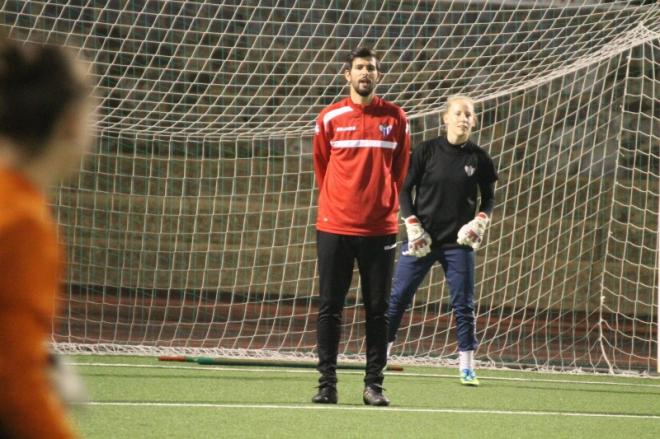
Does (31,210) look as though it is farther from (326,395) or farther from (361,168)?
(326,395)

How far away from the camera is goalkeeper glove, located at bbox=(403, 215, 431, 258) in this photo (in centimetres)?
529

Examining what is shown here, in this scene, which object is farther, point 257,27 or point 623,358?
point 257,27

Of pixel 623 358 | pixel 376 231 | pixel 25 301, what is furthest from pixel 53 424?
pixel 623 358

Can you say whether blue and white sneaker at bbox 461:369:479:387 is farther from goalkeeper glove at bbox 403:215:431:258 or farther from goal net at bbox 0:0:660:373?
goal net at bbox 0:0:660:373

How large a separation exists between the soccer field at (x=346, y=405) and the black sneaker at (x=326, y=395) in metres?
0.05

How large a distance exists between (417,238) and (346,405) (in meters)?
1.04

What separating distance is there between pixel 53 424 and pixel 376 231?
131 inches

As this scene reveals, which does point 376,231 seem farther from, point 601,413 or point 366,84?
point 601,413

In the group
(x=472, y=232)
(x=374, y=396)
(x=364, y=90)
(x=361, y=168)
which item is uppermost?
(x=364, y=90)

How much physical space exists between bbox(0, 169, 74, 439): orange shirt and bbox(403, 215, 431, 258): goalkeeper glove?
4.12 metres

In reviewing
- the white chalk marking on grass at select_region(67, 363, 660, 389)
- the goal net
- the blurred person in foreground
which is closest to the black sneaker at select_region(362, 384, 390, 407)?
the white chalk marking on grass at select_region(67, 363, 660, 389)

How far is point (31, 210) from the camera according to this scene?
1188 mm

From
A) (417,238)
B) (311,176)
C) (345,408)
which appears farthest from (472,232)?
(311,176)

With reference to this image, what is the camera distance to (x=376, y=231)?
14.8 feet
